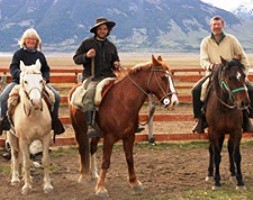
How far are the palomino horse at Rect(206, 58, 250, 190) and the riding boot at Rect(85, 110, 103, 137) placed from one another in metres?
1.70

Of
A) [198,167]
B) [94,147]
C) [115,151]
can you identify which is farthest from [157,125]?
[94,147]

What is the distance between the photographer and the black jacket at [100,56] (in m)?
7.21

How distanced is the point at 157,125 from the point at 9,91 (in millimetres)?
6026

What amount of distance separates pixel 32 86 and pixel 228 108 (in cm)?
282

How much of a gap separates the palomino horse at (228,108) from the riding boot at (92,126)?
1.70m

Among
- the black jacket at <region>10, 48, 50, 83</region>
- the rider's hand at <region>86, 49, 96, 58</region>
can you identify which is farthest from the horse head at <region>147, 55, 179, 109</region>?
the black jacket at <region>10, 48, 50, 83</region>

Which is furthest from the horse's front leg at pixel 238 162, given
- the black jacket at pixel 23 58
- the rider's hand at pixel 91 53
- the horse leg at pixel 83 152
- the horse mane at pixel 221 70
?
the black jacket at pixel 23 58

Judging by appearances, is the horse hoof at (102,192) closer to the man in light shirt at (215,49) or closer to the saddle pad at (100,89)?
the saddle pad at (100,89)

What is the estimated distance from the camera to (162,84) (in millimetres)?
6352

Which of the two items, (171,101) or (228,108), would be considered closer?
(171,101)

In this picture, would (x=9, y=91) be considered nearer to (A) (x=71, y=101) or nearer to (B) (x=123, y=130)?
(A) (x=71, y=101)

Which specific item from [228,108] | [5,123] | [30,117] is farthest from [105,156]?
[228,108]

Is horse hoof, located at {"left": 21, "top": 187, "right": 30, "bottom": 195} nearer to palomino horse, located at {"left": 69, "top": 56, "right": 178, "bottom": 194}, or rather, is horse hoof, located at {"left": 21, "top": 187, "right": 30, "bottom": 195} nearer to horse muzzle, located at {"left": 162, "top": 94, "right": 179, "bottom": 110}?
palomino horse, located at {"left": 69, "top": 56, "right": 178, "bottom": 194}

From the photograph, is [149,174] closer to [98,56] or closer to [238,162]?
[238,162]
